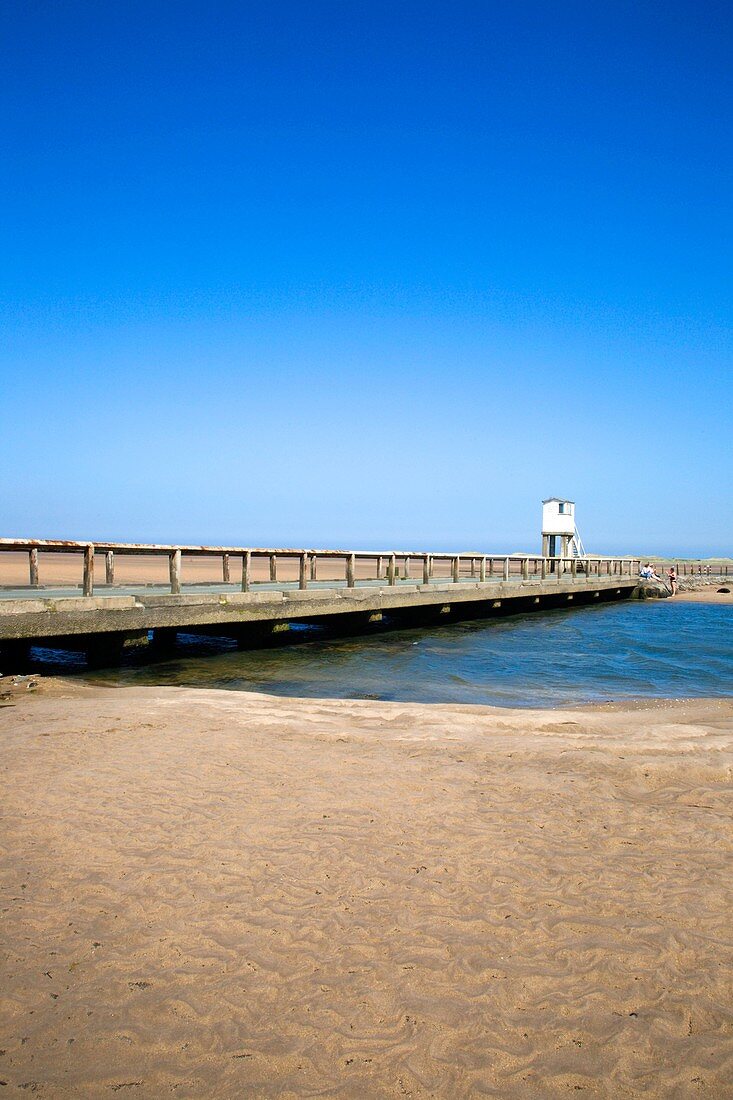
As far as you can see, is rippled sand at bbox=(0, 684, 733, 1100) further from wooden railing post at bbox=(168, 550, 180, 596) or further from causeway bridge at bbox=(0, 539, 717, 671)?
wooden railing post at bbox=(168, 550, 180, 596)

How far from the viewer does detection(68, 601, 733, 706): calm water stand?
38.3 ft

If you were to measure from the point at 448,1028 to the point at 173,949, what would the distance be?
1.42 meters

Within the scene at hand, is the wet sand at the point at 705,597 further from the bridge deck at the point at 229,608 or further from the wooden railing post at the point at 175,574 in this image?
the wooden railing post at the point at 175,574

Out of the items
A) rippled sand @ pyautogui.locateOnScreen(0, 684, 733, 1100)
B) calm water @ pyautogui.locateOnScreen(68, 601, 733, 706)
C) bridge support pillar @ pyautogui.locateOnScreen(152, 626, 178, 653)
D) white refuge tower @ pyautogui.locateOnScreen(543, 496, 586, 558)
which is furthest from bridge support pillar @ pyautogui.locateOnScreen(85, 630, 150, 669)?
white refuge tower @ pyautogui.locateOnScreen(543, 496, 586, 558)

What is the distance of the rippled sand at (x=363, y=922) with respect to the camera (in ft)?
8.78

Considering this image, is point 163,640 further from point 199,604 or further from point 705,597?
point 705,597

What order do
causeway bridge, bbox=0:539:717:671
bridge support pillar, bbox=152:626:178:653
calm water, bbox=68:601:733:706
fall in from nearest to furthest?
1. causeway bridge, bbox=0:539:717:671
2. calm water, bbox=68:601:733:706
3. bridge support pillar, bbox=152:626:178:653

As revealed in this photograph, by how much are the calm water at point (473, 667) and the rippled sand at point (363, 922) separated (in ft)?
16.4

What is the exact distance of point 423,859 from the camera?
436 centimetres

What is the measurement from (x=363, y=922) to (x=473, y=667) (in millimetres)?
11081

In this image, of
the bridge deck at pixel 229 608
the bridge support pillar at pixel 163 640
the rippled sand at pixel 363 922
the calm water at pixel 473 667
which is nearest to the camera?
the rippled sand at pixel 363 922

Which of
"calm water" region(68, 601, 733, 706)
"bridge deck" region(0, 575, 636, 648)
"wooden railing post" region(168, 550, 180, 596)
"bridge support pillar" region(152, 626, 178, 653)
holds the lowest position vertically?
"calm water" region(68, 601, 733, 706)

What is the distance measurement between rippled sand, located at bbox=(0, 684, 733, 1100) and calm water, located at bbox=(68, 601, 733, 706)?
5.00 m

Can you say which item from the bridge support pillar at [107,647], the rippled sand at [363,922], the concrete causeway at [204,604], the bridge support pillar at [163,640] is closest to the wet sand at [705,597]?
the concrete causeway at [204,604]
